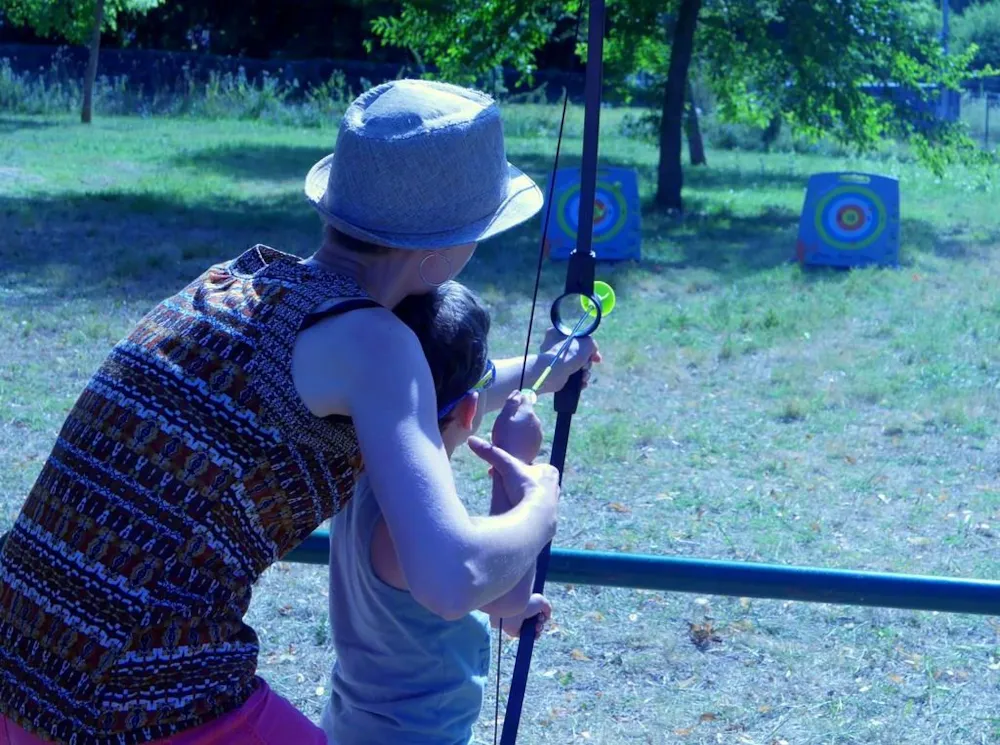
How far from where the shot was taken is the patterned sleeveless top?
4.28 feet

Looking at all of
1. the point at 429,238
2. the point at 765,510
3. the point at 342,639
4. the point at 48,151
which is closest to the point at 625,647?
the point at 765,510

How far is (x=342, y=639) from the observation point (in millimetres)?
1761

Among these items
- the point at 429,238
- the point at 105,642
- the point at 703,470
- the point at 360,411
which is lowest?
the point at 703,470

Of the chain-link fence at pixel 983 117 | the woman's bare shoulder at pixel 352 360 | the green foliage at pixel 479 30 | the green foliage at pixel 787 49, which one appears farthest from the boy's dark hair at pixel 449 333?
the chain-link fence at pixel 983 117

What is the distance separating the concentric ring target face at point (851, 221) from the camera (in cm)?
1111

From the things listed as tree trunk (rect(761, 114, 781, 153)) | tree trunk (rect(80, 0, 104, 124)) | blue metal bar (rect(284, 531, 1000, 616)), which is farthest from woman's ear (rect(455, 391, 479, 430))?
tree trunk (rect(761, 114, 781, 153))

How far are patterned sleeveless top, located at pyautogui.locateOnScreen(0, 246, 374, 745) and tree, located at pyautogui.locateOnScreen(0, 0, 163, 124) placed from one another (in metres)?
22.4

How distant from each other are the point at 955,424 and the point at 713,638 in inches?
119

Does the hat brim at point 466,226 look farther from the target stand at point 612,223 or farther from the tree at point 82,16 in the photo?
the tree at point 82,16

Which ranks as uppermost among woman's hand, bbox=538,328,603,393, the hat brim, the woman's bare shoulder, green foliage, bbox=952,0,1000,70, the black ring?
the hat brim

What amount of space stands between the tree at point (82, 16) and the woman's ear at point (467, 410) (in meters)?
22.1

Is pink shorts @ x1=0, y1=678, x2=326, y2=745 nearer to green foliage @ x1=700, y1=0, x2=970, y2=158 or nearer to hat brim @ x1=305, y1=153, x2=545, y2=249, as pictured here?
hat brim @ x1=305, y1=153, x2=545, y2=249

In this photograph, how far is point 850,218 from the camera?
11250mm

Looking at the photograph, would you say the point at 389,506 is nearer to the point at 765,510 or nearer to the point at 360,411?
the point at 360,411
